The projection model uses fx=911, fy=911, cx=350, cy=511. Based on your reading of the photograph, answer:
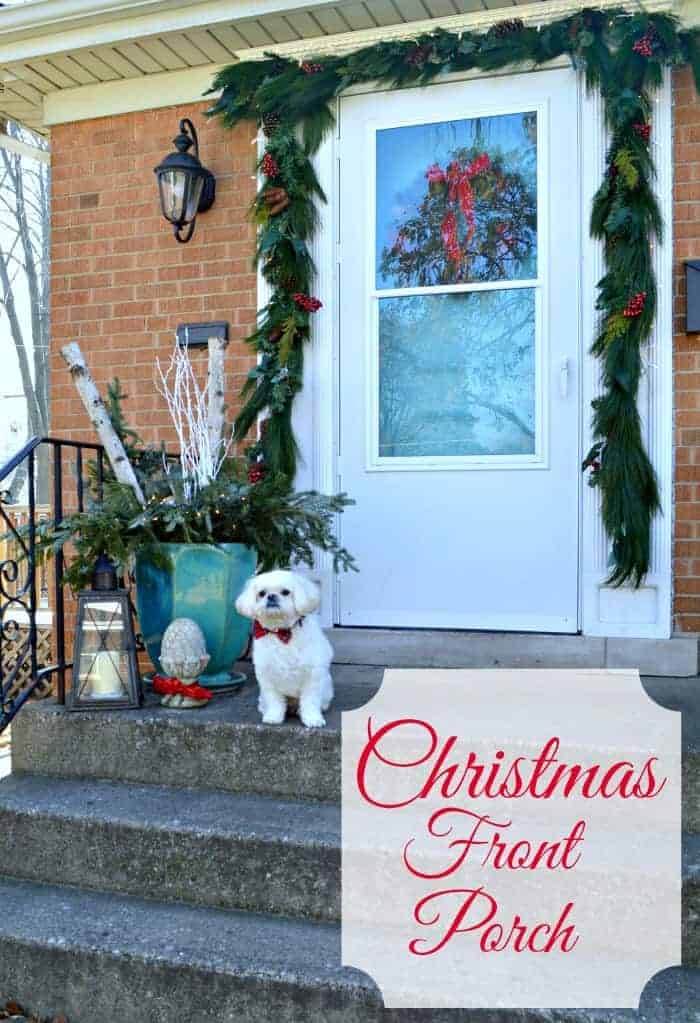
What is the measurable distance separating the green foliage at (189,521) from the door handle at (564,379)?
3.19ft

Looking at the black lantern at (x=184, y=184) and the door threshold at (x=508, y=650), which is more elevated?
the black lantern at (x=184, y=184)

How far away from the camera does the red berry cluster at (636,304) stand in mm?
3342

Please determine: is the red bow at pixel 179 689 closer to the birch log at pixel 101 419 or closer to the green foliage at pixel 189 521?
the green foliage at pixel 189 521

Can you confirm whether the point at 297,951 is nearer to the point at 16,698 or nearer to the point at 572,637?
Answer: the point at 16,698

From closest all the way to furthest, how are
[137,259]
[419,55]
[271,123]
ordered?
[419,55] → [271,123] → [137,259]

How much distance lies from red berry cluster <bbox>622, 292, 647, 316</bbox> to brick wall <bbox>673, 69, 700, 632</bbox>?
0.55 ft

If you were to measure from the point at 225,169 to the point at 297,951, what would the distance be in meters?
3.17

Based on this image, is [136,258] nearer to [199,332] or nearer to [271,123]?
[199,332]

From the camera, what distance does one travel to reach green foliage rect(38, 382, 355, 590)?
3018 mm

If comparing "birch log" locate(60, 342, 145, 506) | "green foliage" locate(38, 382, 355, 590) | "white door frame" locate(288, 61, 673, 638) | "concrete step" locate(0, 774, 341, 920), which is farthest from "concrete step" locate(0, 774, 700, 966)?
"white door frame" locate(288, 61, 673, 638)

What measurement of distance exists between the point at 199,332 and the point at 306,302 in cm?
55

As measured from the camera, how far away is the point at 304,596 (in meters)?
2.59

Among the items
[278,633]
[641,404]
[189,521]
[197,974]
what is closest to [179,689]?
[278,633]

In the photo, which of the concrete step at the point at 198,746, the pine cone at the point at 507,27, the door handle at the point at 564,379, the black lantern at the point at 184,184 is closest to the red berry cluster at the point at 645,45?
the pine cone at the point at 507,27
